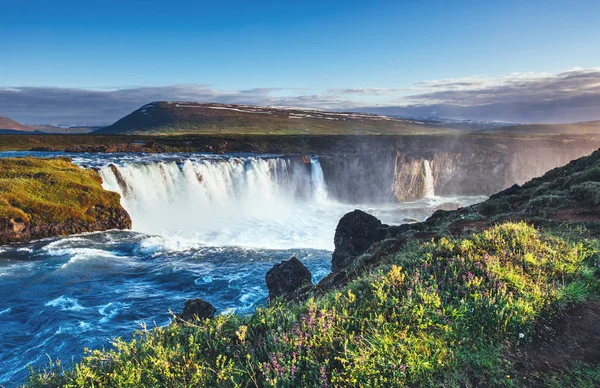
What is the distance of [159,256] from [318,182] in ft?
140

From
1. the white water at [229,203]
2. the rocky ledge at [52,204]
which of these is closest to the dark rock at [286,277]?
the white water at [229,203]

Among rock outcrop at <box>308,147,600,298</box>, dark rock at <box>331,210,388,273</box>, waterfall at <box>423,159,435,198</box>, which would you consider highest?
rock outcrop at <box>308,147,600,298</box>

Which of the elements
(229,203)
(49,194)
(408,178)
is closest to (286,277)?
(49,194)

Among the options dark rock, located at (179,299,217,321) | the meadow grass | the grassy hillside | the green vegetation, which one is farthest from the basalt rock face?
the green vegetation

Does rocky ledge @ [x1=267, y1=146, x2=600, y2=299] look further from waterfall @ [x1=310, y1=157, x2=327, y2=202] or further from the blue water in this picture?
waterfall @ [x1=310, y1=157, x2=327, y2=202]

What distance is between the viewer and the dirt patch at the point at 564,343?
4.42m

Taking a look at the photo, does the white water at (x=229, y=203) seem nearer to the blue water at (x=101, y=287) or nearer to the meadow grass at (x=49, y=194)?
the blue water at (x=101, y=287)

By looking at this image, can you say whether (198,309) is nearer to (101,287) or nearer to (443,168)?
(101,287)

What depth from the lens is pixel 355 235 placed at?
20.3m

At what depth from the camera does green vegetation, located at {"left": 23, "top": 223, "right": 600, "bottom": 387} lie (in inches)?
168

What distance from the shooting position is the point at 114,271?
2638cm

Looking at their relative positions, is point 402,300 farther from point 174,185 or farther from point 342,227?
point 174,185

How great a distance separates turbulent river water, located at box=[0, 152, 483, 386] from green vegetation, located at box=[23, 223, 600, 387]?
2.54 metres

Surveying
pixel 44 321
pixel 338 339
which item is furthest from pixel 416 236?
pixel 44 321
